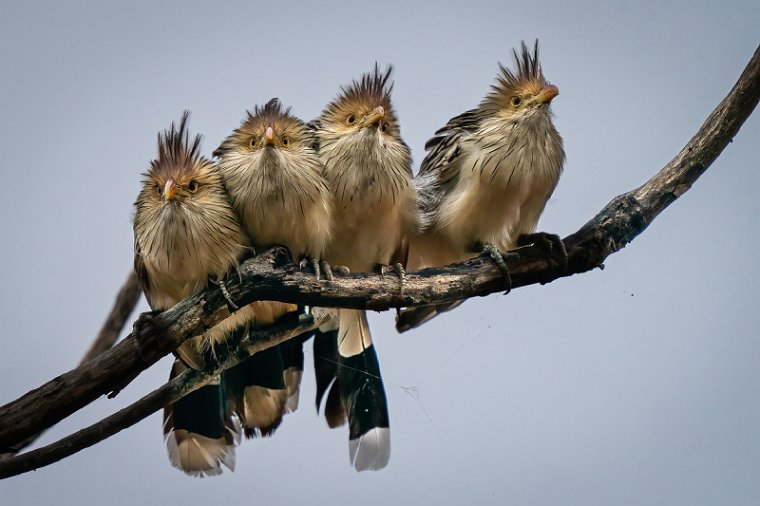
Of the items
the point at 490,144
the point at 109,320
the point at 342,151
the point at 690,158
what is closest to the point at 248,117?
the point at 342,151

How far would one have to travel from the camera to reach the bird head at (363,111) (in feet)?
12.2

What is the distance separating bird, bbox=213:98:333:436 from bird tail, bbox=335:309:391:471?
15.8 inches

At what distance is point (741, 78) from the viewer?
12.2 ft

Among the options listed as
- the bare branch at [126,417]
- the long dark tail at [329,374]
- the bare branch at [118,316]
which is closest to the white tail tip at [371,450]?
the long dark tail at [329,374]

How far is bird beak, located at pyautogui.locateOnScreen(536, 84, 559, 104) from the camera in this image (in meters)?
3.76

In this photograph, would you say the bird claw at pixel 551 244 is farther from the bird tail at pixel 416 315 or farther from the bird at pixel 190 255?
the bird at pixel 190 255

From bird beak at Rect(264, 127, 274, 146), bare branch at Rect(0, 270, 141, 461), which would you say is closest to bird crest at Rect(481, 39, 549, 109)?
bird beak at Rect(264, 127, 274, 146)

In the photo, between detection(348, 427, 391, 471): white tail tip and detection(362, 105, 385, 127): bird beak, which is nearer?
detection(362, 105, 385, 127): bird beak

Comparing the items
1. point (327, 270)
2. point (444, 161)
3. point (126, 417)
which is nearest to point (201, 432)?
point (126, 417)

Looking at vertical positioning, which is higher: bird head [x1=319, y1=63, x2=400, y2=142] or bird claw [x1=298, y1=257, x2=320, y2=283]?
bird head [x1=319, y1=63, x2=400, y2=142]

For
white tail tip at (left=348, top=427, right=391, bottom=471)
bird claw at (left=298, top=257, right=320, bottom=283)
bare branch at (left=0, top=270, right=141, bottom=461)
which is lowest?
white tail tip at (left=348, top=427, right=391, bottom=471)

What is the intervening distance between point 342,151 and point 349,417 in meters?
1.16

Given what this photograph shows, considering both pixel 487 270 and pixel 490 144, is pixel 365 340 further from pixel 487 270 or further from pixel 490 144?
pixel 490 144

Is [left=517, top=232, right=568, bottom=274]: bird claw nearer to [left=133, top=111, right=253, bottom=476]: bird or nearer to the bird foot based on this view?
the bird foot
